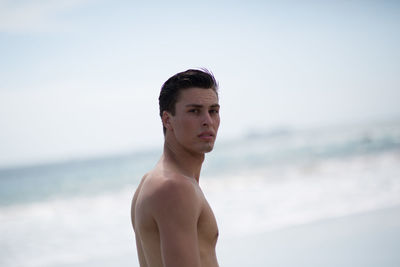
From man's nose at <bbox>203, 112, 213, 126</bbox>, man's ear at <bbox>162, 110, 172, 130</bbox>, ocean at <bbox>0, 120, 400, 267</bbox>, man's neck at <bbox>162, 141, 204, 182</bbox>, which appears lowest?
man's neck at <bbox>162, 141, 204, 182</bbox>

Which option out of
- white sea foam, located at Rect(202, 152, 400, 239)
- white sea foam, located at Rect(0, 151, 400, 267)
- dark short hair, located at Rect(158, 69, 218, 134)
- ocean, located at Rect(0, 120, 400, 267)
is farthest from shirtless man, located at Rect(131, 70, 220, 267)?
white sea foam, located at Rect(202, 152, 400, 239)

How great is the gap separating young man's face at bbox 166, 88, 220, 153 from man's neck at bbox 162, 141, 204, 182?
3 centimetres

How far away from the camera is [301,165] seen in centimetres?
2131

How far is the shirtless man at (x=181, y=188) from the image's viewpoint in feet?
5.11

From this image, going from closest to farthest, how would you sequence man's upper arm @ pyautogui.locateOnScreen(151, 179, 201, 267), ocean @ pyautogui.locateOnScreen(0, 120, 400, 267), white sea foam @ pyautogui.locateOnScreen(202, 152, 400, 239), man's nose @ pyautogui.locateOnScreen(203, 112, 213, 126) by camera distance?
man's upper arm @ pyautogui.locateOnScreen(151, 179, 201, 267) < man's nose @ pyautogui.locateOnScreen(203, 112, 213, 126) < ocean @ pyautogui.locateOnScreen(0, 120, 400, 267) < white sea foam @ pyautogui.locateOnScreen(202, 152, 400, 239)

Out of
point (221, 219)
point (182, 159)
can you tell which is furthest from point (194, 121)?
point (221, 219)

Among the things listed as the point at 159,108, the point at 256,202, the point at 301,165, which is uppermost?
the point at 301,165

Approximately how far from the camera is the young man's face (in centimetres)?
185

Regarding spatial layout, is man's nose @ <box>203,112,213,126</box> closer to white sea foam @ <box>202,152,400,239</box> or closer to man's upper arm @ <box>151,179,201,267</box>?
man's upper arm @ <box>151,179,201,267</box>

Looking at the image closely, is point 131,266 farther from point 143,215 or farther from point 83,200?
point 83,200

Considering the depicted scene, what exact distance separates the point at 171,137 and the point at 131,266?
4376 mm

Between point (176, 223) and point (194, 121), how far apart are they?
0.48 m

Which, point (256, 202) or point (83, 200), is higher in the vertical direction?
point (83, 200)

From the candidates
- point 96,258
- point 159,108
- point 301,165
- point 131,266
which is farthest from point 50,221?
point 301,165
